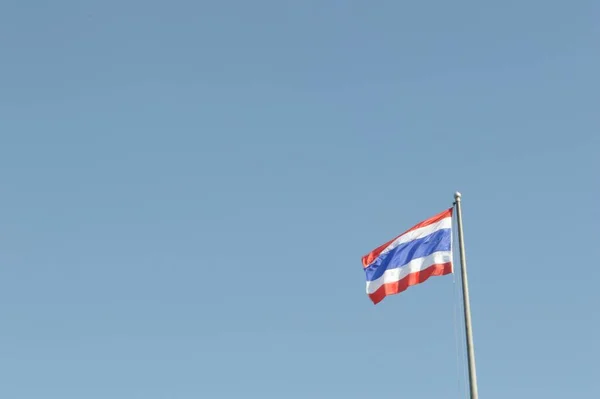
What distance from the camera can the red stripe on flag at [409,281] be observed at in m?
31.5

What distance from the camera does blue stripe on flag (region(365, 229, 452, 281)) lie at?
31.8 m

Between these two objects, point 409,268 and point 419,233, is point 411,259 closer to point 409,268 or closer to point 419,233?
point 409,268

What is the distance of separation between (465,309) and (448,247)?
11.7ft

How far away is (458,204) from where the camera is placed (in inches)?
1204

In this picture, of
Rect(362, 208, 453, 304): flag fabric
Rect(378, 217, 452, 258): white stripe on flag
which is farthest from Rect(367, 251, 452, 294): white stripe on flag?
Rect(378, 217, 452, 258): white stripe on flag

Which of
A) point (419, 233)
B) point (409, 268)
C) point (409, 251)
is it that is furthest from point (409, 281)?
point (419, 233)

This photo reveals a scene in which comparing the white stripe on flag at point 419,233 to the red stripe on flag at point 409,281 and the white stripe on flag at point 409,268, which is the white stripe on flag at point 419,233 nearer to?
the white stripe on flag at point 409,268

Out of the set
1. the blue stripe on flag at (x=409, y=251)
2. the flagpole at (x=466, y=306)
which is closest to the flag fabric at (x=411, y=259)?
the blue stripe on flag at (x=409, y=251)

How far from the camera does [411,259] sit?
32.5m

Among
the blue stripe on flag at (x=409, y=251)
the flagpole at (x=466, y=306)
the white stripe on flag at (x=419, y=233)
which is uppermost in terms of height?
the white stripe on flag at (x=419, y=233)

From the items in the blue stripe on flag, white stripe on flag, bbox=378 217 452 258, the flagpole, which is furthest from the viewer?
white stripe on flag, bbox=378 217 452 258

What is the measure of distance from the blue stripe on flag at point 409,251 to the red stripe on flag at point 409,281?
0.52m

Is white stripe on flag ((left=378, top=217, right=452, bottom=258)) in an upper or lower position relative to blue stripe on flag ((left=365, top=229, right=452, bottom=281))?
upper

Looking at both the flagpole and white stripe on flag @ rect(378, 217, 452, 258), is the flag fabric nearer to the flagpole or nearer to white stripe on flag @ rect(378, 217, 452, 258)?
white stripe on flag @ rect(378, 217, 452, 258)
